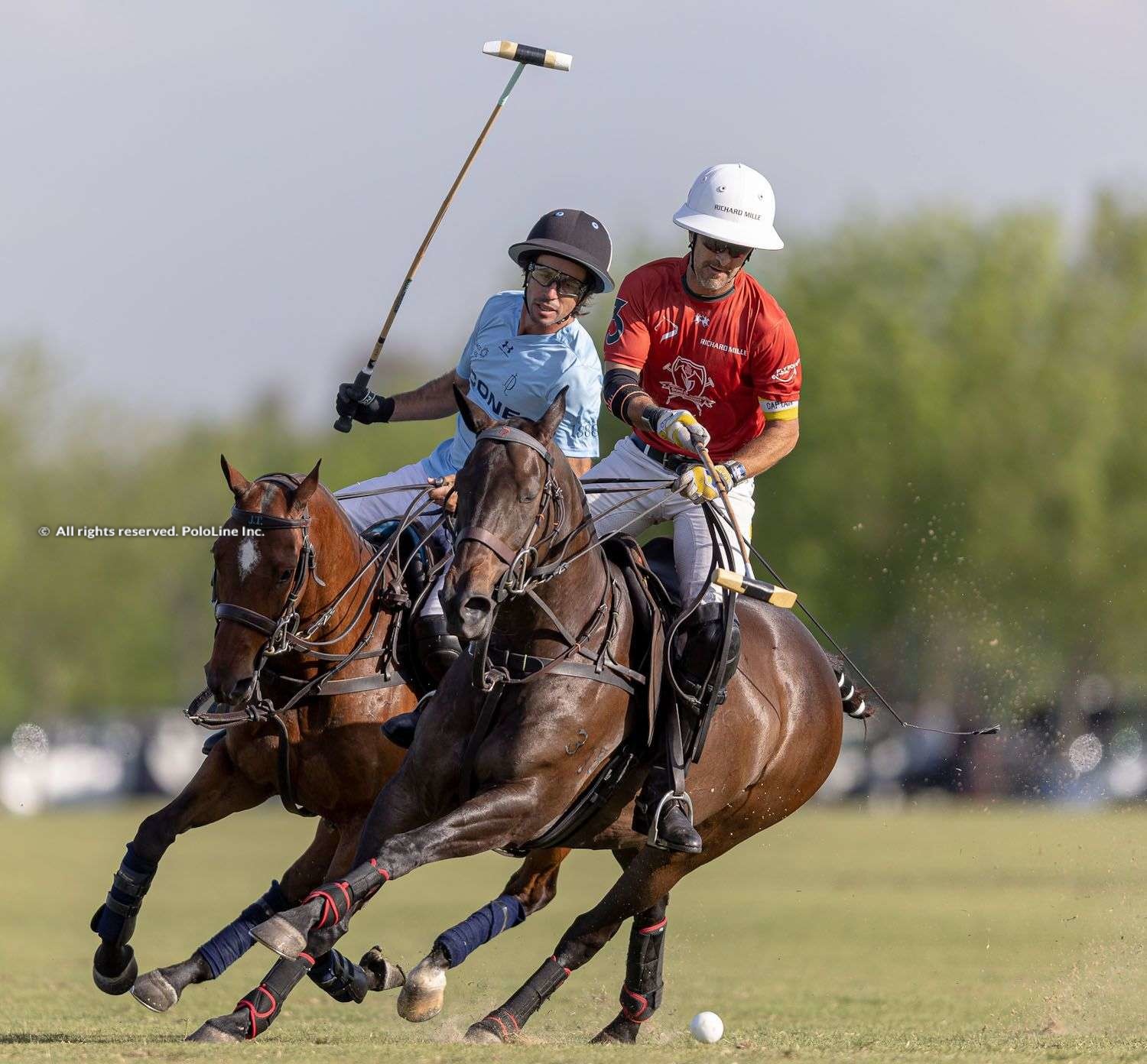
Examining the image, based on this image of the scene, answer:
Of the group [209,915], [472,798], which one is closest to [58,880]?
[209,915]

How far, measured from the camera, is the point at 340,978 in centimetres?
786

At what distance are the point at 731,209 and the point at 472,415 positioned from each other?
5.04ft

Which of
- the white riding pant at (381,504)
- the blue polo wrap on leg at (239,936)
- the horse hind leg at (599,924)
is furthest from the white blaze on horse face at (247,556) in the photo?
the horse hind leg at (599,924)

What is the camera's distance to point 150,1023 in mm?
8477

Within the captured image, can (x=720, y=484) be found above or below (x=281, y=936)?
above

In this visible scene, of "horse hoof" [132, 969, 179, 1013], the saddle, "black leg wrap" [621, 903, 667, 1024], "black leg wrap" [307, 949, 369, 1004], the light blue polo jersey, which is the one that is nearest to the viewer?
the saddle

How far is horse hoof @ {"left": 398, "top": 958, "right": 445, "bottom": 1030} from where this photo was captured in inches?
258

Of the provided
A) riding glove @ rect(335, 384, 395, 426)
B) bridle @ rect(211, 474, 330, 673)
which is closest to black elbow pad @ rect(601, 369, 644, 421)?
bridle @ rect(211, 474, 330, 673)

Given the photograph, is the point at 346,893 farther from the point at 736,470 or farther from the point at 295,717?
the point at 736,470

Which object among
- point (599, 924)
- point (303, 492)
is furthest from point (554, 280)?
point (599, 924)

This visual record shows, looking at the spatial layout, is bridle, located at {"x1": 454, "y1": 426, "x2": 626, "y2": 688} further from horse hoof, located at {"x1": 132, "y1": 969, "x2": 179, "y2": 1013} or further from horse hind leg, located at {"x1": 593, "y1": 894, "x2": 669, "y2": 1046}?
horse hoof, located at {"x1": 132, "y1": 969, "x2": 179, "y2": 1013}

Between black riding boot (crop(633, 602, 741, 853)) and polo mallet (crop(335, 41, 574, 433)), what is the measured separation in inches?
79.1

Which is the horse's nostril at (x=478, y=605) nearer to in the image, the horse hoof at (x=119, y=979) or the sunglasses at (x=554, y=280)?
the sunglasses at (x=554, y=280)

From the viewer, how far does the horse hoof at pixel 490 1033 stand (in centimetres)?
730
